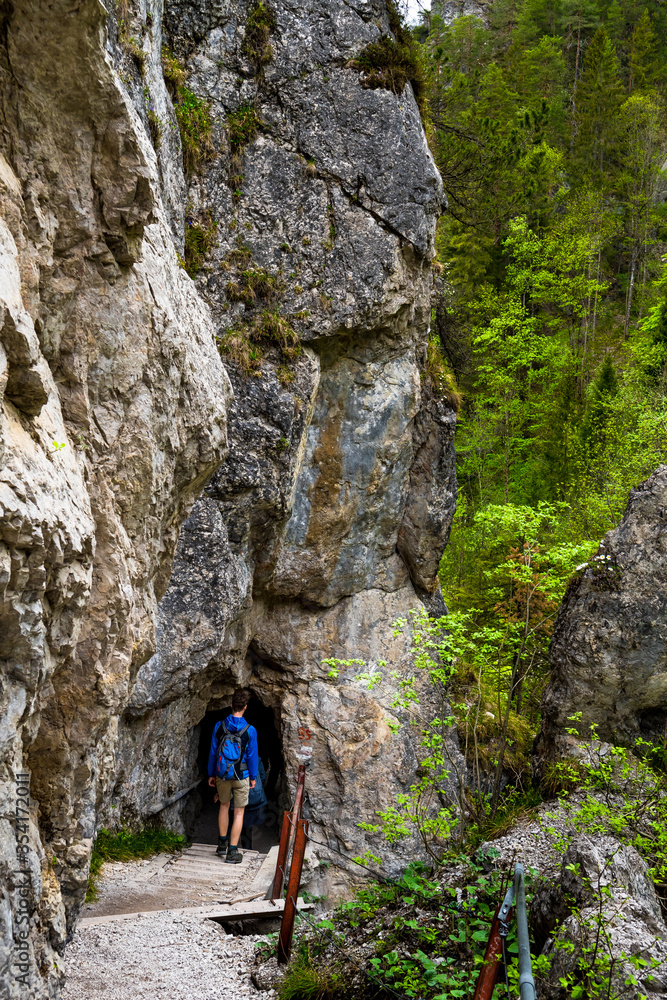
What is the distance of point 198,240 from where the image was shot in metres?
9.51

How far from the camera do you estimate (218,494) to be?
9.12m

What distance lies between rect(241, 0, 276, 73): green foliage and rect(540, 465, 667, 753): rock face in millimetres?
7995

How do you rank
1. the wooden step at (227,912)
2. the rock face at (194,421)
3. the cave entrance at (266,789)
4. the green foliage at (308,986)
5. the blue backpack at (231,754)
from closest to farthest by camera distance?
the rock face at (194,421) < the green foliage at (308,986) < the wooden step at (227,912) < the blue backpack at (231,754) < the cave entrance at (266,789)

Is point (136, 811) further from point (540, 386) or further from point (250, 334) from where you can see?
point (540, 386)

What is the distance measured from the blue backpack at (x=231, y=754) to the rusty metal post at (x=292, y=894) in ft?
10.8

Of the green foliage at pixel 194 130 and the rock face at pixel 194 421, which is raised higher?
the green foliage at pixel 194 130

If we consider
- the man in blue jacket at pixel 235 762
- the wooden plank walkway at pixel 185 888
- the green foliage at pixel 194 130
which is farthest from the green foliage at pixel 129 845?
the green foliage at pixel 194 130

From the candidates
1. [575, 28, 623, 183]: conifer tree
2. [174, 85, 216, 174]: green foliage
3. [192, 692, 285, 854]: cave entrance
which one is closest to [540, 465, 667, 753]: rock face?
[192, 692, 285, 854]: cave entrance

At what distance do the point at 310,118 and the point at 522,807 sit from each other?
31.2 feet

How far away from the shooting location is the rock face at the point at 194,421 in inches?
118

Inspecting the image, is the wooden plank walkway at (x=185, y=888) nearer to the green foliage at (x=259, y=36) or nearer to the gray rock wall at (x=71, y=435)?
the gray rock wall at (x=71, y=435)

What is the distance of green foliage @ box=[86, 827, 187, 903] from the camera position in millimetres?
7578

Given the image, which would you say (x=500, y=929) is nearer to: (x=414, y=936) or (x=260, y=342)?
(x=414, y=936)

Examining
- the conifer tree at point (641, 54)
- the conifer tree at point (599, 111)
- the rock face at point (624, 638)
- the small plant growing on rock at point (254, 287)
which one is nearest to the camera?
the rock face at point (624, 638)
